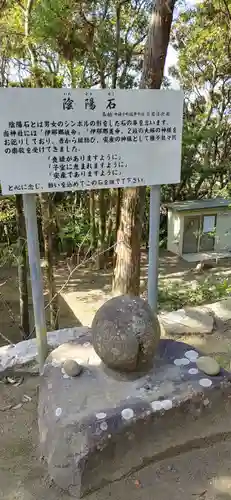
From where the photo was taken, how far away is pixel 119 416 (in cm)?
198

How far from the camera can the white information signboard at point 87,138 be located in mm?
2127

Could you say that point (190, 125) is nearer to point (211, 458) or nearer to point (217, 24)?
point (217, 24)

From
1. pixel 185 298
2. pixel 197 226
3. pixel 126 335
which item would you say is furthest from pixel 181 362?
pixel 197 226

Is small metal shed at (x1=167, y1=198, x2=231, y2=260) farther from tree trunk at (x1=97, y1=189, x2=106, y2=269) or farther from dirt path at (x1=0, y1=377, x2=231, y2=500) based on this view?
dirt path at (x1=0, y1=377, x2=231, y2=500)

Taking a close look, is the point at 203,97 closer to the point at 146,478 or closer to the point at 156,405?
the point at 156,405

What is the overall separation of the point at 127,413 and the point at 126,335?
391 millimetres

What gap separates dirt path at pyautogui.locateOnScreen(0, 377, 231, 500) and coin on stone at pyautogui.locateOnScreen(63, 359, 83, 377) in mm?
448

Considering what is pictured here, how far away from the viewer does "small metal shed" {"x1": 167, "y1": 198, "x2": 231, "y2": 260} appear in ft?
33.1

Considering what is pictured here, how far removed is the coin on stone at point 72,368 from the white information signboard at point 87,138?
1.02 metres

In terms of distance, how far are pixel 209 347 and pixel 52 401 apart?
177 centimetres

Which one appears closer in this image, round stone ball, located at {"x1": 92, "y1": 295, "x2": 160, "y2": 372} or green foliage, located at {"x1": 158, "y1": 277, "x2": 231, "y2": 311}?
round stone ball, located at {"x1": 92, "y1": 295, "x2": 160, "y2": 372}

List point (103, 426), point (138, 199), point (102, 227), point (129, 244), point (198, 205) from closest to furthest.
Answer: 1. point (103, 426)
2. point (138, 199)
3. point (129, 244)
4. point (102, 227)
5. point (198, 205)

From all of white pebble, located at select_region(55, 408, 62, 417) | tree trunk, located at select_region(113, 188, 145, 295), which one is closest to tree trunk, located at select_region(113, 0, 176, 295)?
A: tree trunk, located at select_region(113, 188, 145, 295)

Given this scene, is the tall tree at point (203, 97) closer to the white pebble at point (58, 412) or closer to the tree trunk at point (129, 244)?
the tree trunk at point (129, 244)
